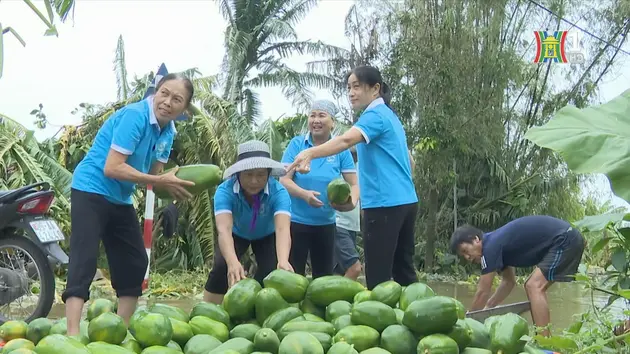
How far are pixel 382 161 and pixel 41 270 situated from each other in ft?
8.84

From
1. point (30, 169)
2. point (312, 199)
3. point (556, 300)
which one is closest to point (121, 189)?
point (312, 199)

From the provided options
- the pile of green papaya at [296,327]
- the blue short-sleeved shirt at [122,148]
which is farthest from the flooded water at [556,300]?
the pile of green papaya at [296,327]

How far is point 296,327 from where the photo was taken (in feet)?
6.68

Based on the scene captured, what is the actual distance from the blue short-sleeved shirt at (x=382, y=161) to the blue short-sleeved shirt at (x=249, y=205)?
1.90 feet

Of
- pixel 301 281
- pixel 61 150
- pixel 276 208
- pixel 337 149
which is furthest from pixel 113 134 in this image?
pixel 61 150

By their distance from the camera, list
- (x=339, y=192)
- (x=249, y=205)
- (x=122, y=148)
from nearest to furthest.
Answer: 1. (x=122, y=148)
2. (x=249, y=205)
3. (x=339, y=192)

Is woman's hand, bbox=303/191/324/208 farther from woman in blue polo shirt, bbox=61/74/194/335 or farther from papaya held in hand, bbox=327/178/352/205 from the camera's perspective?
woman in blue polo shirt, bbox=61/74/194/335

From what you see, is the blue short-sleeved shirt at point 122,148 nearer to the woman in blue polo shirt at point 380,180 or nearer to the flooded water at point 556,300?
the woman in blue polo shirt at point 380,180

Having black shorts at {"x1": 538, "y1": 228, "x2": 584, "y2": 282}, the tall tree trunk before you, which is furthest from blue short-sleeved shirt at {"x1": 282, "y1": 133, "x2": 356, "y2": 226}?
the tall tree trunk

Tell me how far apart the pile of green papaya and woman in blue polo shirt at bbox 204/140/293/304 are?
3.94 feet

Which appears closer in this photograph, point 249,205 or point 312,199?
point 249,205

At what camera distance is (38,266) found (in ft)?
16.7

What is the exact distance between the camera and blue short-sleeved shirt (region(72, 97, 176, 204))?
3.60 m

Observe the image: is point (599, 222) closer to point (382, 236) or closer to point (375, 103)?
point (382, 236)
